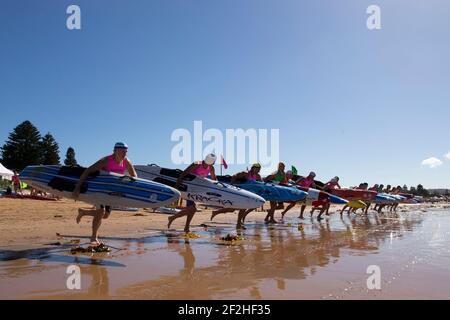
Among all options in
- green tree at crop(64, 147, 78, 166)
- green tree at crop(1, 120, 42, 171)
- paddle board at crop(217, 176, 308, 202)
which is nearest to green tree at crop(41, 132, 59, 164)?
green tree at crop(1, 120, 42, 171)

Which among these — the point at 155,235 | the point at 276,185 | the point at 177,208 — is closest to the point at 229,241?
the point at 155,235

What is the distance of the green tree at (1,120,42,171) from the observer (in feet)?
210

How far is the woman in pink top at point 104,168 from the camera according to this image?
677 cm

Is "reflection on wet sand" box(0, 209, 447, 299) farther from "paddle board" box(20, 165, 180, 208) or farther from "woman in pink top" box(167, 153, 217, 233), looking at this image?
"woman in pink top" box(167, 153, 217, 233)

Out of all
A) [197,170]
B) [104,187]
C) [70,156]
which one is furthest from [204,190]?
[70,156]

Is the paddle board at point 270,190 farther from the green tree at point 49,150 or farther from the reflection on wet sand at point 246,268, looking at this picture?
the green tree at point 49,150

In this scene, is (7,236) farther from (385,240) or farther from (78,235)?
(385,240)

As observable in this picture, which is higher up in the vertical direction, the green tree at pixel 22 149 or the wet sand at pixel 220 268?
the green tree at pixel 22 149

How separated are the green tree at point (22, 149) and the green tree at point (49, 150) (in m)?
2.24

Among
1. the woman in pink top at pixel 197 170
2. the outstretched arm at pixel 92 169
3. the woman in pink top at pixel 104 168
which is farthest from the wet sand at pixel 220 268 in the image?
the woman in pink top at pixel 197 170

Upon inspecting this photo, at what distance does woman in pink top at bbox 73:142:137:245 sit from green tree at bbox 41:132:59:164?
6588 centimetres

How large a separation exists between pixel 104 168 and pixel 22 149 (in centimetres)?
6463

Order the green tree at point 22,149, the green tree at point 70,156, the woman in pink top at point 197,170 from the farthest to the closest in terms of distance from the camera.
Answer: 1. the green tree at point 70,156
2. the green tree at point 22,149
3. the woman in pink top at point 197,170
